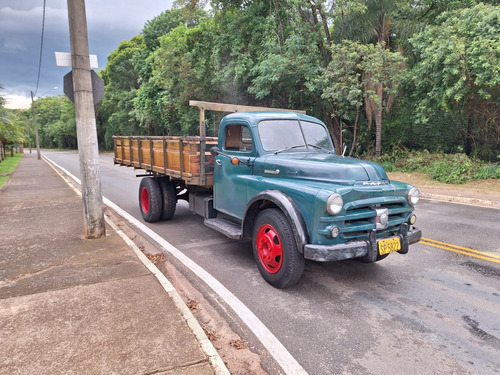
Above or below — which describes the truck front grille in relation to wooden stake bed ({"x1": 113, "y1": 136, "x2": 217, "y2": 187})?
below

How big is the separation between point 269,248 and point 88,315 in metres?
2.10

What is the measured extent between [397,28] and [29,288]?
1683 cm

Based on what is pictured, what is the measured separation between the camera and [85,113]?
5434 mm

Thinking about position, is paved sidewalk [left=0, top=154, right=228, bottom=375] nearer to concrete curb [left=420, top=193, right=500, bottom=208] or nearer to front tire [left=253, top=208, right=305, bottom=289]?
front tire [left=253, top=208, right=305, bottom=289]

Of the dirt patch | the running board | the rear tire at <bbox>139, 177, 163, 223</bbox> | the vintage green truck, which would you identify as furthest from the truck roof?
the dirt patch

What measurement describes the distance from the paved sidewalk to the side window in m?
2.20

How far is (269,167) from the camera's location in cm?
444

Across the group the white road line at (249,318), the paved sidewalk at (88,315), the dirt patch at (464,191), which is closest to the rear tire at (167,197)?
the white road line at (249,318)

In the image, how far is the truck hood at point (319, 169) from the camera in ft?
12.7

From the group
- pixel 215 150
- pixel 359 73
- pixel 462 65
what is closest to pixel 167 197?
pixel 215 150

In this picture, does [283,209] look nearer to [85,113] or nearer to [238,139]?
[238,139]

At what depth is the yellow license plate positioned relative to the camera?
3.73 metres

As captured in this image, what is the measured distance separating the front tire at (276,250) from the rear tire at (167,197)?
3.30 meters

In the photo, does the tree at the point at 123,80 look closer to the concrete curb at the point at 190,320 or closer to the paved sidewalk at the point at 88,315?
the paved sidewalk at the point at 88,315
